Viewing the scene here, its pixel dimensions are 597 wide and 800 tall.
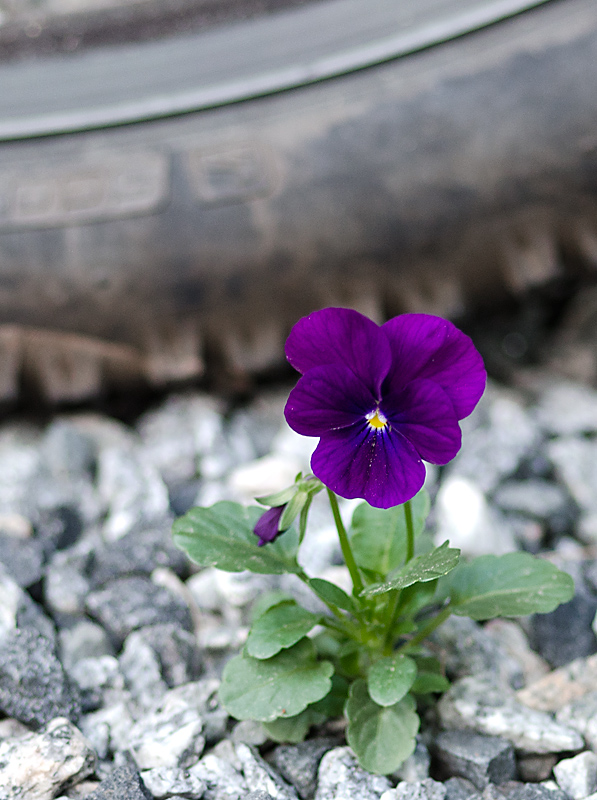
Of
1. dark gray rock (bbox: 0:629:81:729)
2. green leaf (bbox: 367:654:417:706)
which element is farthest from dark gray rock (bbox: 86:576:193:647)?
green leaf (bbox: 367:654:417:706)

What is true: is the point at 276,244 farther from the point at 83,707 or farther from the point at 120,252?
the point at 83,707

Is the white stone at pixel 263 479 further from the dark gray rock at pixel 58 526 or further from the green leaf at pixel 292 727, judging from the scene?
the green leaf at pixel 292 727

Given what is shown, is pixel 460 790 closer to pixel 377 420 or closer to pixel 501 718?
pixel 501 718

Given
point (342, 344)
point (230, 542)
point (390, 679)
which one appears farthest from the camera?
point (230, 542)

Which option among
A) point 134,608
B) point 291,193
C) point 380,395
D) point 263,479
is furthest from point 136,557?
point 291,193

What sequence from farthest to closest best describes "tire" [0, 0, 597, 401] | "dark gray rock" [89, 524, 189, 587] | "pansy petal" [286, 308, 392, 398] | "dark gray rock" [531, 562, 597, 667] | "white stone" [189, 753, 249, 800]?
"tire" [0, 0, 597, 401] < "dark gray rock" [89, 524, 189, 587] < "dark gray rock" [531, 562, 597, 667] < "white stone" [189, 753, 249, 800] < "pansy petal" [286, 308, 392, 398]

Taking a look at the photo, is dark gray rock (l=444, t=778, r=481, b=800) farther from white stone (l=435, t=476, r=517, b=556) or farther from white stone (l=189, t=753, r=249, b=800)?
white stone (l=435, t=476, r=517, b=556)

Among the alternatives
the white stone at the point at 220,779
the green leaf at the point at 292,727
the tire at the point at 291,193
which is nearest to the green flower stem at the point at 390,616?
the green leaf at the point at 292,727
